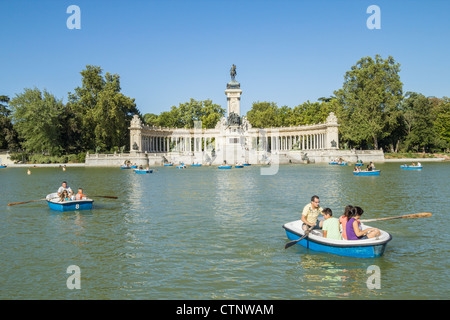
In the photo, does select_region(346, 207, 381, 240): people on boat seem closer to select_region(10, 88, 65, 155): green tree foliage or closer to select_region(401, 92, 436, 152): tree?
select_region(10, 88, 65, 155): green tree foliage

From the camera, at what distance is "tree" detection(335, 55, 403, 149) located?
8306 centimetres

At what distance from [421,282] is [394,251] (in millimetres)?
2859

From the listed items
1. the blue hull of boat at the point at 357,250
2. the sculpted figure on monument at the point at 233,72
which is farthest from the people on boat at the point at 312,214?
the sculpted figure on monument at the point at 233,72

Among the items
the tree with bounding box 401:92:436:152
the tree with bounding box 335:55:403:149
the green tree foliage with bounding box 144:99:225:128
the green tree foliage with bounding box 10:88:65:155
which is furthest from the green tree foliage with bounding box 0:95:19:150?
the tree with bounding box 401:92:436:152

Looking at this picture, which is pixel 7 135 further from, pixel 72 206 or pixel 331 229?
pixel 331 229

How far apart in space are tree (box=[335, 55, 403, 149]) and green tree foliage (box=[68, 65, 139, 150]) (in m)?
48.2

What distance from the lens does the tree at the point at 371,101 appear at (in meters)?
83.1

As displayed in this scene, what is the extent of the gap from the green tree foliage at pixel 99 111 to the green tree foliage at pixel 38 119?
4.87 m

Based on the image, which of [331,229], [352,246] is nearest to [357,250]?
[352,246]

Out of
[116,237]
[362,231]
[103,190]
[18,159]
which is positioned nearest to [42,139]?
[18,159]

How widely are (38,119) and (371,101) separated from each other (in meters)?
67.1

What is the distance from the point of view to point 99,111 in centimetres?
7956
